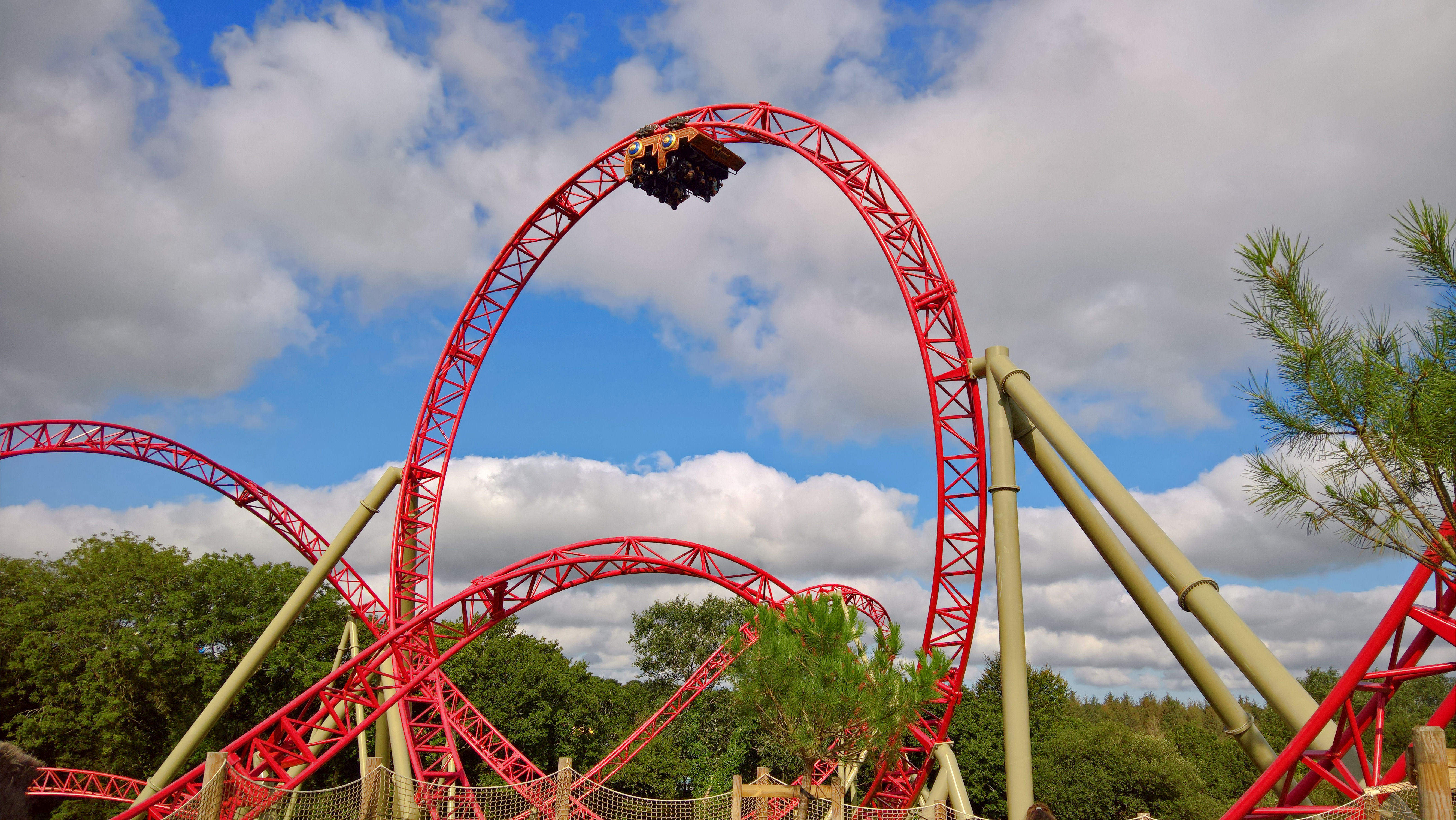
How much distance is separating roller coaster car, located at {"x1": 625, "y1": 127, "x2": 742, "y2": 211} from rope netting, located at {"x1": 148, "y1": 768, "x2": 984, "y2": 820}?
10.6m

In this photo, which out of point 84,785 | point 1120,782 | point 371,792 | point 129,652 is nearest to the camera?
point 371,792

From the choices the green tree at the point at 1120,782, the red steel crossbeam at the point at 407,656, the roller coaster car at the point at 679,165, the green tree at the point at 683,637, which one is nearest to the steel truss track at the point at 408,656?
the red steel crossbeam at the point at 407,656

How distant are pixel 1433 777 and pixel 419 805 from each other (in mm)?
13246

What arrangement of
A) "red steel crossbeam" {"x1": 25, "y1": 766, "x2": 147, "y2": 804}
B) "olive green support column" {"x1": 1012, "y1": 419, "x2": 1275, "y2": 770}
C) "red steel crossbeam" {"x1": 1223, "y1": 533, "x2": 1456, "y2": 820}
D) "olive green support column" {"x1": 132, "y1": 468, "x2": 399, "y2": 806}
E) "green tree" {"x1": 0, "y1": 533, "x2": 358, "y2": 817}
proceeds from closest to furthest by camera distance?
"red steel crossbeam" {"x1": 1223, "y1": 533, "x2": 1456, "y2": 820} < "olive green support column" {"x1": 1012, "y1": 419, "x2": 1275, "y2": 770} < "olive green support column" {"x1": 132, "y1": 468, "x2": 399, "y2": 806} < "red steel crossbeam" {"x1": 25, "y1": 766, "x2": 147, "y2": 804} < "green tree" {"x1": 0, "y1": 533, "x2": 358, "y2": 817}

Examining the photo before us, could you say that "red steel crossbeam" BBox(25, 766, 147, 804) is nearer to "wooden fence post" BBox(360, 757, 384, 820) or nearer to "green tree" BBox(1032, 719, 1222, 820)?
"wooden fence post" BBox(360, 757, 384, 820)

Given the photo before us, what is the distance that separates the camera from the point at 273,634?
53.0 feet

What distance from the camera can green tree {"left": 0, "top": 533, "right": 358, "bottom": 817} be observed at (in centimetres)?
2217

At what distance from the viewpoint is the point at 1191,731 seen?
3089 centimetres

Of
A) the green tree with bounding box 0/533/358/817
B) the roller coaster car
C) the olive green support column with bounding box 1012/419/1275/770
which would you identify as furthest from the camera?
the green tree with bounding box 0/533/358/817

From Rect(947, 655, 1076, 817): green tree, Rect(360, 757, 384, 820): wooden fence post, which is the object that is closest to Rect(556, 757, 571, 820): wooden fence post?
Rect(360, 757, 384, 820): wooden fence post

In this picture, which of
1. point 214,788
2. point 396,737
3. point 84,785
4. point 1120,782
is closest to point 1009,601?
point 214,788

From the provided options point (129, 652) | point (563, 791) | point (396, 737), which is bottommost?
point (563, 791)

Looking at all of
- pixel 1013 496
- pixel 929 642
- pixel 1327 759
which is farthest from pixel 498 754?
pixel 1327 759

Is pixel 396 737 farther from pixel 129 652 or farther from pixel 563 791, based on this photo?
pixel 129 652
